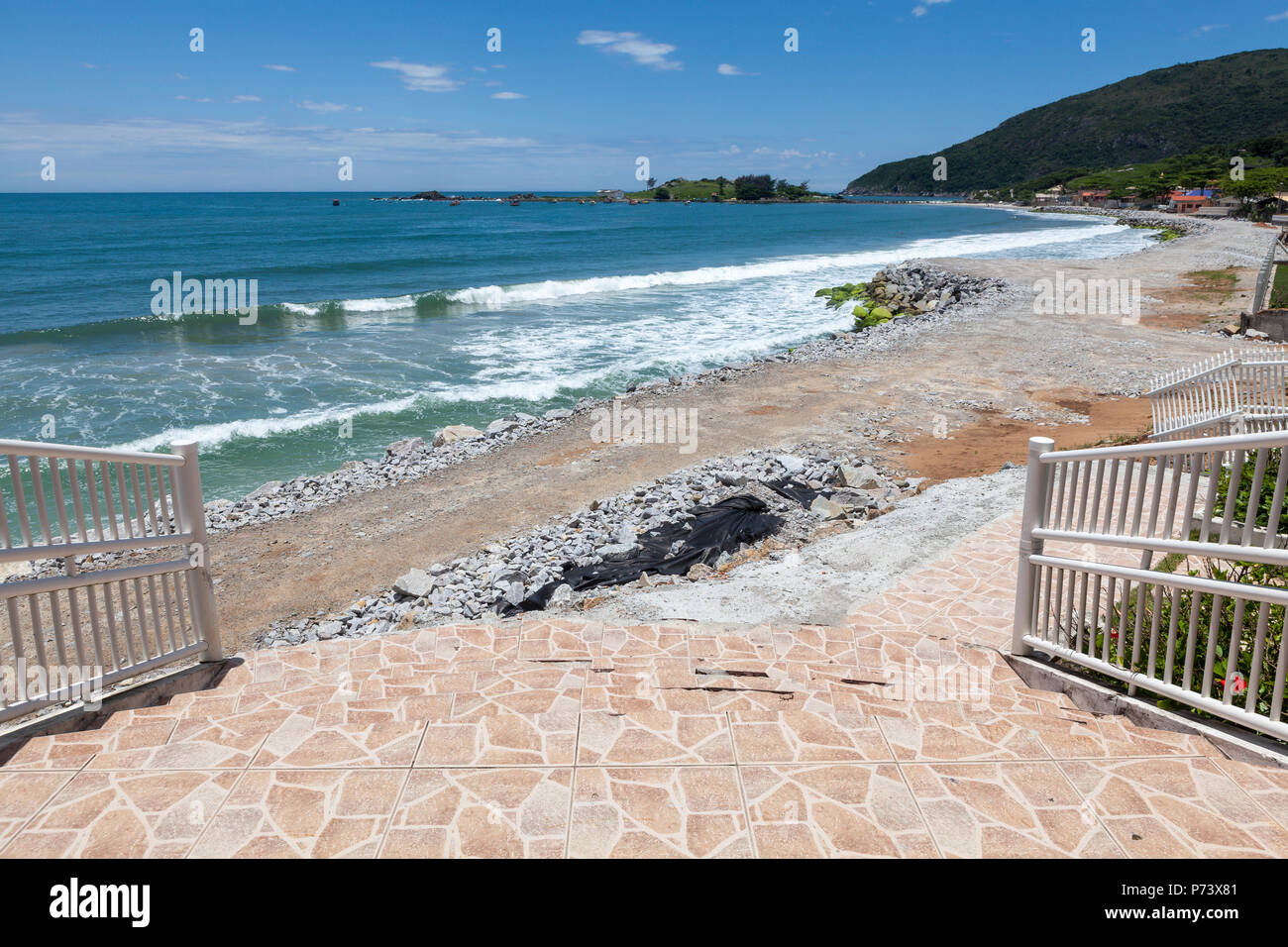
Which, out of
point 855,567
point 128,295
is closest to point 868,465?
point 855,567

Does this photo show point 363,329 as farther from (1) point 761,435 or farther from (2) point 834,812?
(2) point 834,812

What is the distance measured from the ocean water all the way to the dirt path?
3.55 meters

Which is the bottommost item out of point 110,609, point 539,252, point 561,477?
point 561,477

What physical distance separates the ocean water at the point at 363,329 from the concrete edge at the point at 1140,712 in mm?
12289

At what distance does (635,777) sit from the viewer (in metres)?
3.22

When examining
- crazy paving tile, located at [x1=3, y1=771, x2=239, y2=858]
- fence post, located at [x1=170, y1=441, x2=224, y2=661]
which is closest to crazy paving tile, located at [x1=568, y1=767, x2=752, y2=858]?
crazy paving tile, located at [x1=3, y1=771, x2=239, y2=858]

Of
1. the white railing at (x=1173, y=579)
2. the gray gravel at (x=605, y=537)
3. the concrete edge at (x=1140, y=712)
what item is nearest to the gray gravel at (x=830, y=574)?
the gray gravel at (x=605, y=537)

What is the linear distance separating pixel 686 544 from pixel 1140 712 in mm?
4910

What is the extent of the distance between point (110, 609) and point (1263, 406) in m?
10.8

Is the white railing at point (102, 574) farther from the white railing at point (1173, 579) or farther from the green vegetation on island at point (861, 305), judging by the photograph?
the green vegetation on island at point (861, 305)

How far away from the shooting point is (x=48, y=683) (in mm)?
3979

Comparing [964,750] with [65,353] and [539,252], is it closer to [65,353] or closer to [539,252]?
[65,353]

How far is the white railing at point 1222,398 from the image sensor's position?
28.1ft

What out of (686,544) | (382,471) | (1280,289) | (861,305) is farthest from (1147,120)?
(686,544)
